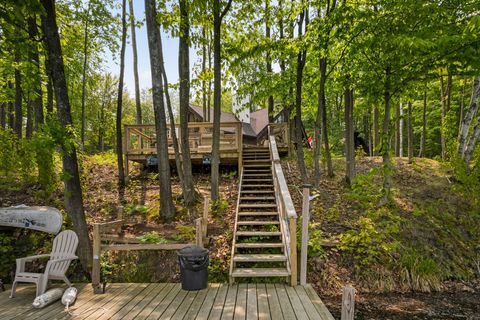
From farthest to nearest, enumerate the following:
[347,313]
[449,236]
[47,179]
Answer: [47,179], [449,236], [347,313]

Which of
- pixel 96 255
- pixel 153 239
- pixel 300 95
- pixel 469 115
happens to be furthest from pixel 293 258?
pixel 469 115

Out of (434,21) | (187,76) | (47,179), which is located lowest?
(47,179)

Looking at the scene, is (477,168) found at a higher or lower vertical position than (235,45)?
lower

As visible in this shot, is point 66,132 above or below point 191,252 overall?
above

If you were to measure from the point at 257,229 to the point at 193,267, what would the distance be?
2355 mm

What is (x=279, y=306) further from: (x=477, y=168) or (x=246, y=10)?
(x=246, y=10)

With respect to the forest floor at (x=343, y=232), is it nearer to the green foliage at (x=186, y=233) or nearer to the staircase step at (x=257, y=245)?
the green foliage at (x=186, y=233)

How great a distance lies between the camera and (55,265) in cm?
434

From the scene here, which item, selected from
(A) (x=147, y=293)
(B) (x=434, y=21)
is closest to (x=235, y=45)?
(B) (x=434, y=21)

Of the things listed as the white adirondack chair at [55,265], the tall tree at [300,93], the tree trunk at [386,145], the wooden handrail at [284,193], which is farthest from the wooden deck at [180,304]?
the tree trunk at [386,145]

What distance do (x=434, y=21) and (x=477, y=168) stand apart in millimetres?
3893

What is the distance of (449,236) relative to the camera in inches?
262

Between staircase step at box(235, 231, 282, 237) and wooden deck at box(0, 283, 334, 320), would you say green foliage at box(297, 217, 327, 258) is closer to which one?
staircase step at box(235, 231, 282, 237)

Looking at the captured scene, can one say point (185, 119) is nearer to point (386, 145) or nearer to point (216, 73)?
point (216, 73)
